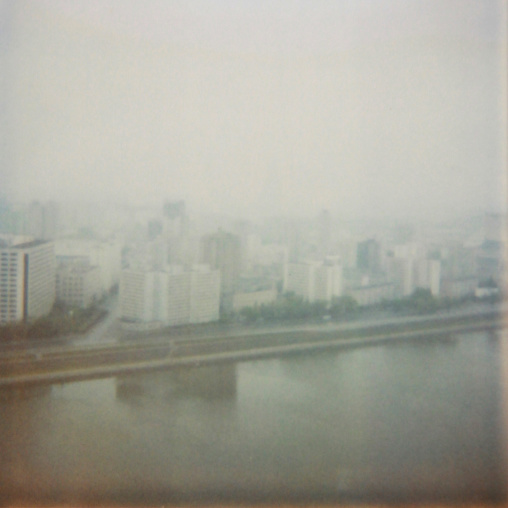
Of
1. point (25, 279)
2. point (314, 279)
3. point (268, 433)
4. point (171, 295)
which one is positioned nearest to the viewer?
point (268, 433)

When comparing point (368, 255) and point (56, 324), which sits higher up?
point (368, 255)

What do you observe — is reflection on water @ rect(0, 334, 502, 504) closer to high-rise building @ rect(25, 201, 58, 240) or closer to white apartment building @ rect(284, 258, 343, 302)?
white apartment building @ rect(284, 258, 343, 302)

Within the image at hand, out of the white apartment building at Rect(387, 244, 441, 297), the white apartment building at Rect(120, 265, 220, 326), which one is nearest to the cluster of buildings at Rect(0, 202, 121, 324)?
the white apartment building at Rect(120, 265, 220, 326)

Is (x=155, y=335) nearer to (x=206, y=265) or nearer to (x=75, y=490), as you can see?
(x=206, y=265)

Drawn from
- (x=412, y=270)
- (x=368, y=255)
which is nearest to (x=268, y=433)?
(x=368, y=255)

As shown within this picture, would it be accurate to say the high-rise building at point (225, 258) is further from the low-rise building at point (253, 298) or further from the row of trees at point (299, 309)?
the row of trees at point (299, 309)

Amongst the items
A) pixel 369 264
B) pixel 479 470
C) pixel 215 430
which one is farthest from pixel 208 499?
pixel 369 264

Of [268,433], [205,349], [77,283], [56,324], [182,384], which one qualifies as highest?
[77,283]

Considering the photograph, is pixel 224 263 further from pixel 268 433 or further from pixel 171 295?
pixel 268 433
